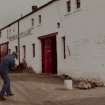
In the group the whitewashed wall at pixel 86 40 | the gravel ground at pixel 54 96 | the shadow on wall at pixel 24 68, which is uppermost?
the whitewashed wall at pixel 86 40

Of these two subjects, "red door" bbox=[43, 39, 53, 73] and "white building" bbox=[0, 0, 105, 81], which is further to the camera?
"red door" bbox=[43, 39, 53, 73]

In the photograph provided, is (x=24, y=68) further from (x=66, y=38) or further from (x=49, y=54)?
(x=66, y=38)

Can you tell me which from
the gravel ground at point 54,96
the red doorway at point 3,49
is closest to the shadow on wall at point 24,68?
the red doorway at point 3,49

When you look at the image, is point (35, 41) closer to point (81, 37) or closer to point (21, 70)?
point (21, 70)

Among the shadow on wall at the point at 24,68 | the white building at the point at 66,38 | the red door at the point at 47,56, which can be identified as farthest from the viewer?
the shadow on wall at the point at 24,68

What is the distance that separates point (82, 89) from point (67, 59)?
725 centimetres

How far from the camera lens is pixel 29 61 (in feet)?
120

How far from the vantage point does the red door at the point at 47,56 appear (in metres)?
31.3

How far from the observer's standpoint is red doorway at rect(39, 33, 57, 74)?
3058cm

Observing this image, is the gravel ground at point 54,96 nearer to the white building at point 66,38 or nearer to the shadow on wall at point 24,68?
the white building at point 66,38

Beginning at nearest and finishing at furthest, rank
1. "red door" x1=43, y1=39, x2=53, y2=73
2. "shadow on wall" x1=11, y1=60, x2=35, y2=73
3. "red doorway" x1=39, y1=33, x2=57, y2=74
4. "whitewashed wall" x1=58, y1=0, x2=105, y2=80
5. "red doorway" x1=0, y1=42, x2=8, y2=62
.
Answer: "whitewashed wall" x1=58, y1=0, x2=105, y2=80, "red doorway" x1=39, y1=33, x2=57, y2=74, "red door" x1=43, y1=39, x2=53, y2=73, "shadow on wall" x1=11, y1=60, x2=35, y2=73, "red doorway" x1=0, y1=42, x2=8, y2=62

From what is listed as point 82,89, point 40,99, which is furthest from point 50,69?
point 40,99

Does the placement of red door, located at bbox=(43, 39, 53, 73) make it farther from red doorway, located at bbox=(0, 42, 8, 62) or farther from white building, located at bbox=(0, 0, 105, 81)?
red doorway, located at bbox=(0, 42, 8, 62)

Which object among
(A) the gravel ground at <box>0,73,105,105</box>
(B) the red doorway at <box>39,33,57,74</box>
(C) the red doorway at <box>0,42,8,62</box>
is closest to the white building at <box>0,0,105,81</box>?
(B) the red doorway at <box>39,33,57,74</box>
